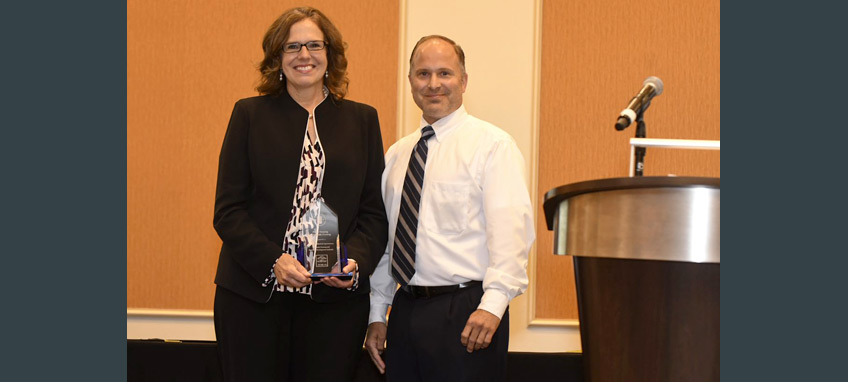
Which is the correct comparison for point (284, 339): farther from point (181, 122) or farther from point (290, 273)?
point (181, 122)

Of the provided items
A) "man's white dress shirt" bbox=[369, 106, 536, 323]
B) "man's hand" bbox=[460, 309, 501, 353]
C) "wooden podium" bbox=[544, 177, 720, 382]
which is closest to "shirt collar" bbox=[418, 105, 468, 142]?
"man's white dress shirt" bbox=[369, 106, 536, 323]

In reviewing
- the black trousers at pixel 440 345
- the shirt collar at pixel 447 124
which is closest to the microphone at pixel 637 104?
the shirt collar at pixel 447 124

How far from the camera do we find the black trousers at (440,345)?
2.16 m

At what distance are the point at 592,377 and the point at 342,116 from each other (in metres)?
1.05

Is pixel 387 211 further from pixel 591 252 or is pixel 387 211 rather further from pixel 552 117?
pixel 552 117

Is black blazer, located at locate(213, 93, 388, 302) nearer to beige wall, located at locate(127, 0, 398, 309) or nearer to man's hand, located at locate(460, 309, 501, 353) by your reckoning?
man's hand, located at locate(460, 309, 501, 353)

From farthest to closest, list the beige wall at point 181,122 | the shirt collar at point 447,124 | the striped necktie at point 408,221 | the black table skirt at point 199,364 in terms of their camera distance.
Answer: the beige wall at point 181,122 < the black table skirt at point 199,364 < the shirt collar at point 447,124 < the striped necktie at point 408,221

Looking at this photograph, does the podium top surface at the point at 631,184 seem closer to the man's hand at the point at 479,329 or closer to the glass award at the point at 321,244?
the man's hand at the point at 479,329

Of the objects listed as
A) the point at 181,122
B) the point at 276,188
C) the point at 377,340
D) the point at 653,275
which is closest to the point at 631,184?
the point at 653,275

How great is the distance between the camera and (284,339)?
6.98 ft

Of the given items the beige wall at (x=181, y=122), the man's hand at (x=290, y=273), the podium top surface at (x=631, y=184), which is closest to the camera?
the podium top surface at (x=631, y=184)

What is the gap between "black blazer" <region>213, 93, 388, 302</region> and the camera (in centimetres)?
212

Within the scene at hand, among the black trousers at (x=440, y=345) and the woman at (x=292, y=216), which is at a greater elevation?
the woman at (x=292, y=216)

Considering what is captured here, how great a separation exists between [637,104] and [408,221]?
0.74m
